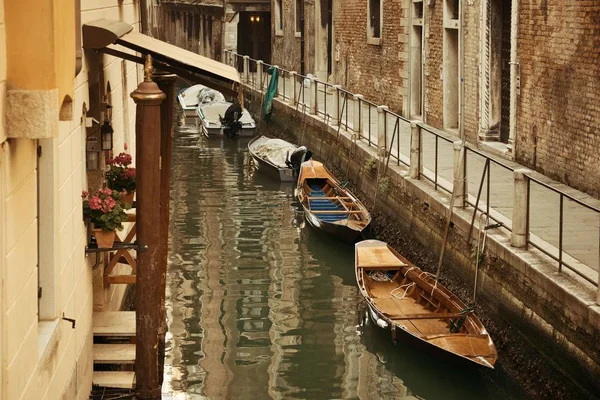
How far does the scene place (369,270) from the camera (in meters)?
11.8

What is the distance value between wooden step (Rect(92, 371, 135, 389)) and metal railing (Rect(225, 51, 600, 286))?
3380 millimetres

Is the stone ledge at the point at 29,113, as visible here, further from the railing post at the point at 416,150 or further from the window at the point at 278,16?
the window at the point at 278,16

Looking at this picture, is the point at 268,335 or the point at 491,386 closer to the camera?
the point at 491,386

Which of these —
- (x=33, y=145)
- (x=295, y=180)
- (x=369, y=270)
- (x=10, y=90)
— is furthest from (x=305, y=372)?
(x=295, y=180)

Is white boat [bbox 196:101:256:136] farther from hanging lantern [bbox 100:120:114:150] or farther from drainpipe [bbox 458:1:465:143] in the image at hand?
hanging lantern [bbox 100:120:114:150]

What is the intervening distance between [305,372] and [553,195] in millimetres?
2628

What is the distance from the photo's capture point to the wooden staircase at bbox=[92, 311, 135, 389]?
784 centimetres

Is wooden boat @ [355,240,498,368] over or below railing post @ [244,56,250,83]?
below

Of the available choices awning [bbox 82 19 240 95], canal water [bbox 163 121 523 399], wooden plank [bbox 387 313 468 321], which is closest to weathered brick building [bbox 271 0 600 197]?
canal water [bbox 163 121 523 399]

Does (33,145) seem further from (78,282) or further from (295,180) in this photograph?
(295,180)

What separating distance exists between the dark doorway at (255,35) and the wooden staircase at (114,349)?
100 feet

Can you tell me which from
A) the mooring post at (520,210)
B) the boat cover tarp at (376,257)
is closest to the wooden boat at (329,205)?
the boat cover tarp at (376,257)

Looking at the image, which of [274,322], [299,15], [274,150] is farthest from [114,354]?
[299,15]

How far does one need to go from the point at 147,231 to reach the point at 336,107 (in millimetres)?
12581
